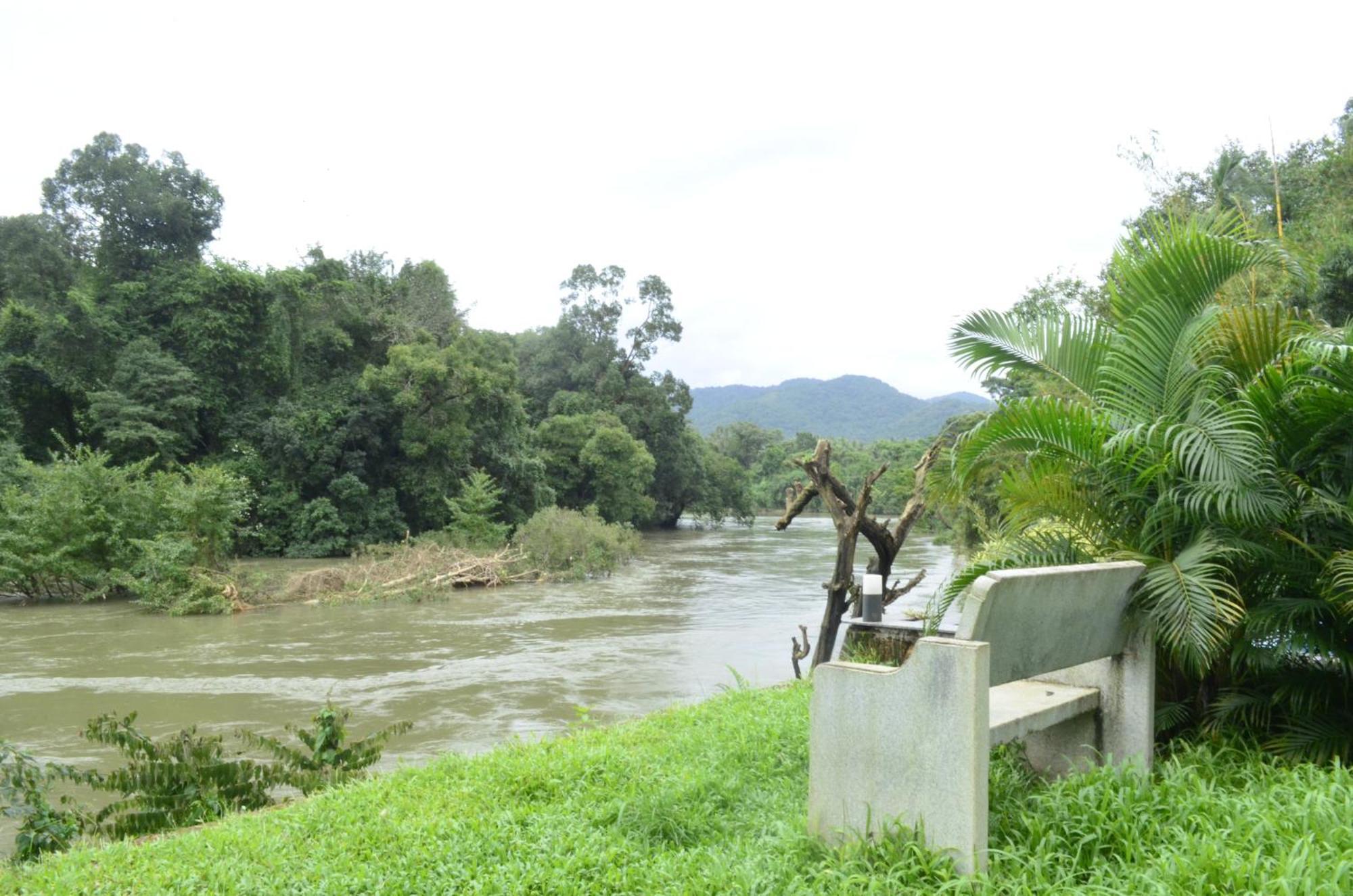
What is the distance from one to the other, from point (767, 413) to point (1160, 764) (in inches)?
7322

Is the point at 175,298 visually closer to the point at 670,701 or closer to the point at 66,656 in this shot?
the point at 66,656

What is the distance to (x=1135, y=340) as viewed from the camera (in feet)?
17.4

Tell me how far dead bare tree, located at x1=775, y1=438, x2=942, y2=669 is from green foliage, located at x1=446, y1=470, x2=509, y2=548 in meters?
18.5

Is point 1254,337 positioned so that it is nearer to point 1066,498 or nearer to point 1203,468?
point 1203,468

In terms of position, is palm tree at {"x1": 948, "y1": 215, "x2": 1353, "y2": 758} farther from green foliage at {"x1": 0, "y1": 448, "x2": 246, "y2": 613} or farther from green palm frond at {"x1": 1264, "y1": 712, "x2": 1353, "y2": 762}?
green foliage at {"x1": 0, "y1": 448, "x2": 246, "y2": 613}

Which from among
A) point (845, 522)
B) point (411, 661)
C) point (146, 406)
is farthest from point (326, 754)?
point (146, 406)

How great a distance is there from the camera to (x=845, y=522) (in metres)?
9.94

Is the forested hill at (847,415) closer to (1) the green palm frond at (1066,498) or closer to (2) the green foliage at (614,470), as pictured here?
(2) the green foliage at (614,470)

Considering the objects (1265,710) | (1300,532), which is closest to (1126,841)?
(1265,710)

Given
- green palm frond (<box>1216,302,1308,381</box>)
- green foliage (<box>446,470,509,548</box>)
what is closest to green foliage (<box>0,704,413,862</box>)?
green palm frond (<box>1216,302,1308,381</box>)

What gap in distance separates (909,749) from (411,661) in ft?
41.9

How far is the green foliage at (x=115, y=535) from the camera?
19375 mm

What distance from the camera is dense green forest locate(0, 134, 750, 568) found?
1094 inches

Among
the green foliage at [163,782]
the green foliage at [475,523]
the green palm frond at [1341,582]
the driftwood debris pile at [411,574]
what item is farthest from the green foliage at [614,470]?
the green palm frond at [1341,582]
